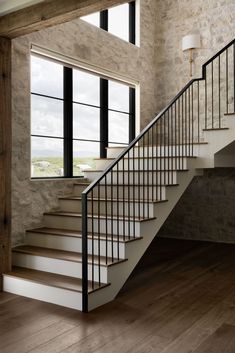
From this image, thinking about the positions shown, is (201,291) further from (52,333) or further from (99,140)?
(99,140)

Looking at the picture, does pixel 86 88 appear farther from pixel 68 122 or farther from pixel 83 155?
pixel 83 155

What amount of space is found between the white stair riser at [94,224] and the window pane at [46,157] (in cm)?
62

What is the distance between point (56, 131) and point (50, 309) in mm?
2571

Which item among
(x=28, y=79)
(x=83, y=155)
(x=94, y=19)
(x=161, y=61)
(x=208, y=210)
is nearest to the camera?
(x=28, y=79)

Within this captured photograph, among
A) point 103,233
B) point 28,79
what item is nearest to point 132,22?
point 28,79

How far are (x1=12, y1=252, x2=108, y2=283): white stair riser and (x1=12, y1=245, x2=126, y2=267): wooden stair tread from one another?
0.11 feet

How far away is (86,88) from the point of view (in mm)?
5543

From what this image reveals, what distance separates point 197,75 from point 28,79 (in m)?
3.41

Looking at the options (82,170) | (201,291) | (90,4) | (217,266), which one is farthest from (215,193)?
(90,4)

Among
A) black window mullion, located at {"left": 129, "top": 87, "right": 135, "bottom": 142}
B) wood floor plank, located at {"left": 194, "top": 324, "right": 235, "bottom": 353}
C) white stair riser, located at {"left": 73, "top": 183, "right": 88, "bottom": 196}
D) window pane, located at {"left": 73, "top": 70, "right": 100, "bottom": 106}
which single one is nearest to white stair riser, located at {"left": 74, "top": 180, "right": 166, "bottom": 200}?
white stair riser, located at {"left": 73, "top": 183, "right": 88, "bottom": 196}

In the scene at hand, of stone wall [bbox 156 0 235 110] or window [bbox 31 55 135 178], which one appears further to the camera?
stone wall [bbox 156 0 235 110]

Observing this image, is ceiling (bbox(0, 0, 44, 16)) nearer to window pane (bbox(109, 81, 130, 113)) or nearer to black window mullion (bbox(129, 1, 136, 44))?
window pane (bbox(109, 81, 130, 113))

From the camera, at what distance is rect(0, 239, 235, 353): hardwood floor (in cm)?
260

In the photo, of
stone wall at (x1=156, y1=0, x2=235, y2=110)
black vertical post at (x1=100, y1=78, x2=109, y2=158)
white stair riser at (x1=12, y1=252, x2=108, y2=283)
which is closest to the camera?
white stair riser at (x1=12, y1=252, x2=108, y2=283)
